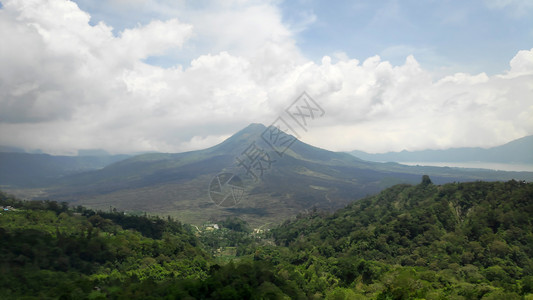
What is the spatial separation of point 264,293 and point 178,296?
5.68m

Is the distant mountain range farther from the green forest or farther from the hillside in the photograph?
the hillside

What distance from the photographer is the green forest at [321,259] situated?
2183 cm

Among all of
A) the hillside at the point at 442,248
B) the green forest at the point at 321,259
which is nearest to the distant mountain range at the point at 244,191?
the green forest at the point at 321,259

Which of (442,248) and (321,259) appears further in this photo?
(321,259)

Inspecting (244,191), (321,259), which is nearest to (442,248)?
(321,259)

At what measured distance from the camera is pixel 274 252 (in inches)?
1917

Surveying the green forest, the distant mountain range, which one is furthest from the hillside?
the distant mountain range

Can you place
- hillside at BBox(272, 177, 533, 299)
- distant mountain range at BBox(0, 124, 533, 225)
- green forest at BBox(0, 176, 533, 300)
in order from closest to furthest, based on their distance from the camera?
1. green forest at BBox(0, 176, 533, 300)
2. hillside at BBox(272, 177, 533, 299)
3. distant mountain range at BBox(0, 124, 533, 225)

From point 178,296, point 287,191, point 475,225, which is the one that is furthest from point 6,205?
point 287,191

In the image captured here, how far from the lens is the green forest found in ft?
71.6

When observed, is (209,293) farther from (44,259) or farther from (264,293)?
(44,259)

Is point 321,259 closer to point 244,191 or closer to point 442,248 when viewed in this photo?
point 442,248

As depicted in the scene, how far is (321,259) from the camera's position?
127ft

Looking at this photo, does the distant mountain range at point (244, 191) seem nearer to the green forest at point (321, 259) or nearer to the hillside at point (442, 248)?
the green forest at point (321, 259)
